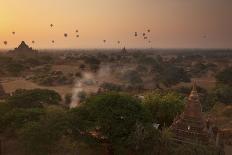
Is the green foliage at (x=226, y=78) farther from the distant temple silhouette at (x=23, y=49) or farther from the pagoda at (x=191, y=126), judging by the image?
the distant temple silhouette at (x=23, y=49)

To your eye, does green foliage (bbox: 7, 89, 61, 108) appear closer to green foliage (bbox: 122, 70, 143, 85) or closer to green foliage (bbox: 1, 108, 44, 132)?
green foliage (bbox: 1, 108, 44, 132)

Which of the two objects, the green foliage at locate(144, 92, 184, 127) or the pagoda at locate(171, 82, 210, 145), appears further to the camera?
the green foliage at locate(144, 92, 184, 127)

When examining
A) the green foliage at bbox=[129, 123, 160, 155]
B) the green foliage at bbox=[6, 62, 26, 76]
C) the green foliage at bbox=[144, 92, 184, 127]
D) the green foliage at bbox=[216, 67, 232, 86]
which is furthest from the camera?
the green foliage at bbox=[6, 62, 26, 76]

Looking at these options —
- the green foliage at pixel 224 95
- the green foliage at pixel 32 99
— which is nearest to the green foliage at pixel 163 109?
the green foliage at pixel 32 99

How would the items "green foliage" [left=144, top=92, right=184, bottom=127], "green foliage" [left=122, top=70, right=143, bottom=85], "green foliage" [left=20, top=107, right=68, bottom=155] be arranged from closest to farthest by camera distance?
1. "green foliage" [left=20, top=107, right=68, bottom=155]
2. "green foliage" [left=144, top=92, right=184, bottom=127]
3. "green foliage" [left=122, top=70, right=143, bottom=85]

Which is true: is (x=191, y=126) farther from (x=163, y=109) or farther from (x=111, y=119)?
(x=163, y=109)

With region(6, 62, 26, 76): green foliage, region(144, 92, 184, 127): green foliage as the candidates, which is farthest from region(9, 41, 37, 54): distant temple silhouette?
region(144, 92, 184, 127): green foliage
